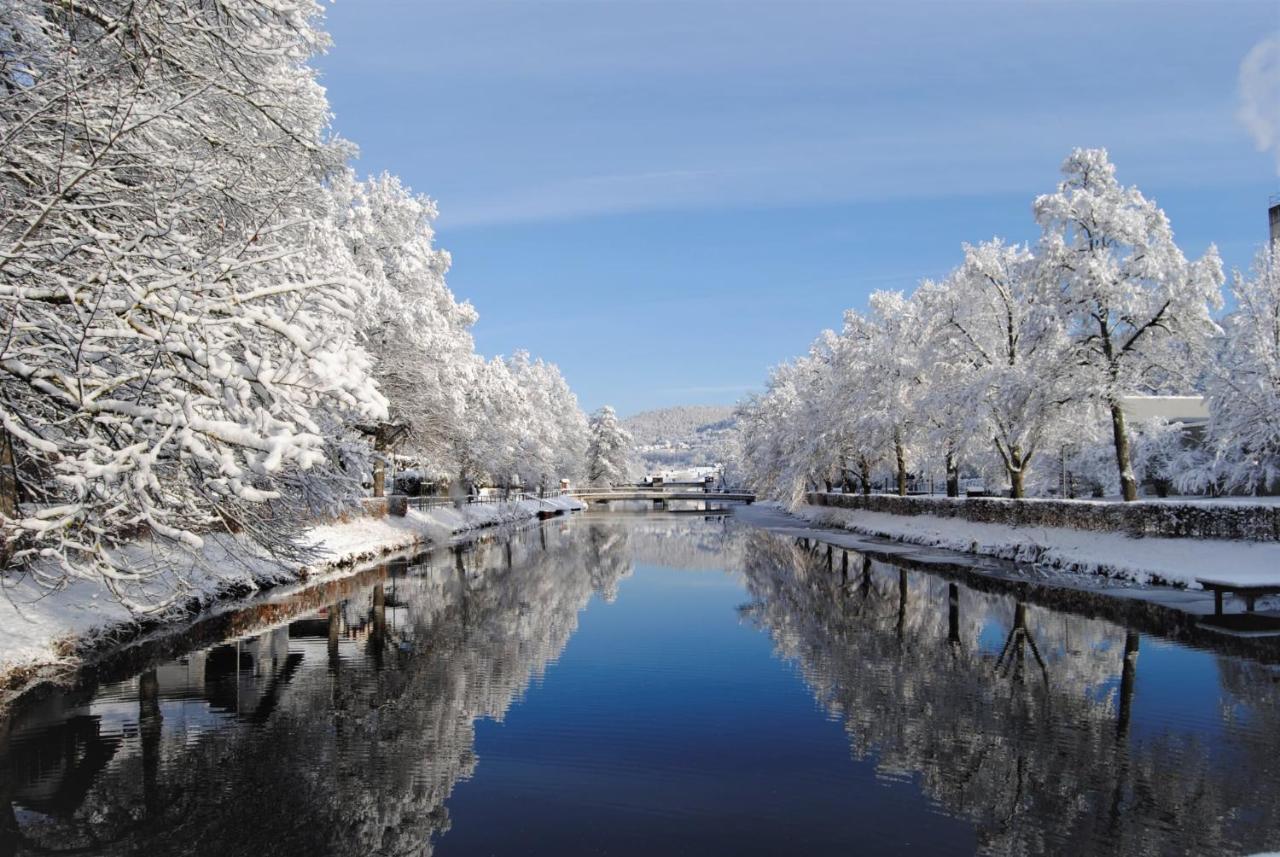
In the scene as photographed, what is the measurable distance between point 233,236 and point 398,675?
6661mm

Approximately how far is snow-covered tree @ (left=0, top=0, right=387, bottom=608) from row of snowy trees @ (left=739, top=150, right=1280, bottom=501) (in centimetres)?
2642

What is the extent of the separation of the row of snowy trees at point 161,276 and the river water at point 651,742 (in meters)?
2.18

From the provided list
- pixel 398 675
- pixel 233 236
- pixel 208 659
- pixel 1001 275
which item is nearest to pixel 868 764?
pixel 398 675

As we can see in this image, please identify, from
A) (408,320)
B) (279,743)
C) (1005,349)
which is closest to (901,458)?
(1005,349)

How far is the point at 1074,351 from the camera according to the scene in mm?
30500

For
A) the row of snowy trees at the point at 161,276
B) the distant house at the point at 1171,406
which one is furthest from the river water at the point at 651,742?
the distant house at the point at 1171,406

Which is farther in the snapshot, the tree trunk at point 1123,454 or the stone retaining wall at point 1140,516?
the tree trunk at point 1123,454

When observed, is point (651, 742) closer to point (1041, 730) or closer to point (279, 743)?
point (279, 743)

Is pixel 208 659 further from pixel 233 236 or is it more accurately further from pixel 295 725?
pixel 233 236

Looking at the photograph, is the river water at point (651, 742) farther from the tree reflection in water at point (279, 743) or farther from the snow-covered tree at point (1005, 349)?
the snow-covered tree at point (1005, 349)

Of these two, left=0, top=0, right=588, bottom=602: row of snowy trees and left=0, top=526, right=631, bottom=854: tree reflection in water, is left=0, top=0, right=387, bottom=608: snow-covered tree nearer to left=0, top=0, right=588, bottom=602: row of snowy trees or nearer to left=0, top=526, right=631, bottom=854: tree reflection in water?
left=0, top=0, right=588, bottom=602: row of snowy trees

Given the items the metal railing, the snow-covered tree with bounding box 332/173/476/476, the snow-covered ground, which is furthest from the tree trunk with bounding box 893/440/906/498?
the metal railing

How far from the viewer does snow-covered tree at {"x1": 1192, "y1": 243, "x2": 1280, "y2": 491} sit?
1265 inches

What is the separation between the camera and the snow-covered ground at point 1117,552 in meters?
21.8
